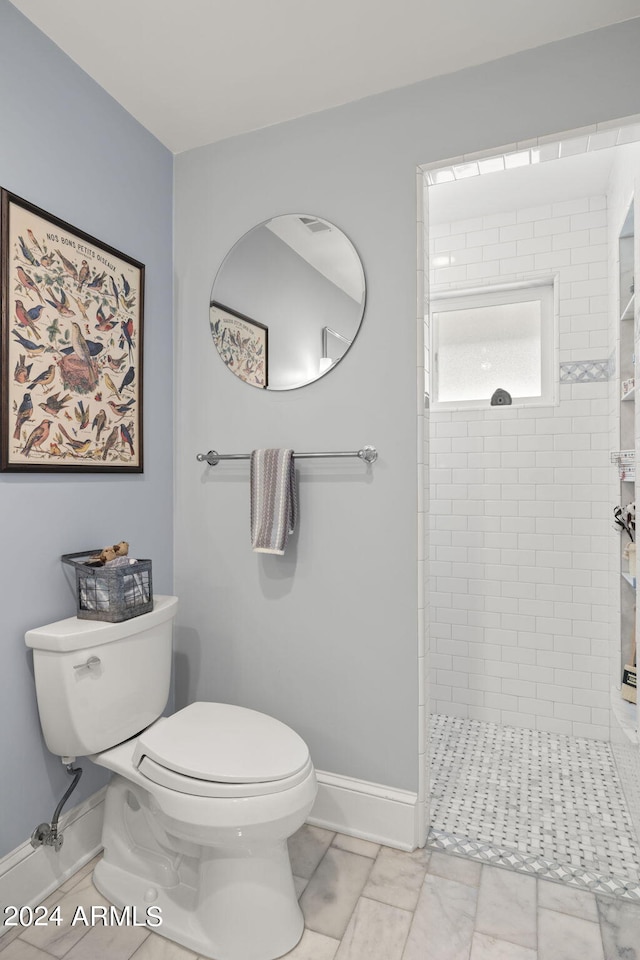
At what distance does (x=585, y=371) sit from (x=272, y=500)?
160 centimetres

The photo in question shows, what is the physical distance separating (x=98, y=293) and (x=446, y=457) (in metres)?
1.73

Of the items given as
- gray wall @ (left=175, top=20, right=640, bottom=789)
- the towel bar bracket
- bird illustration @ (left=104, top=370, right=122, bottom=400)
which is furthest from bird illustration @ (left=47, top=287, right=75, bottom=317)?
the towel bar bracket

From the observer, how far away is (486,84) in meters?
1.64

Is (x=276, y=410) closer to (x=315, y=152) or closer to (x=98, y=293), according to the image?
(x=98, y=293)

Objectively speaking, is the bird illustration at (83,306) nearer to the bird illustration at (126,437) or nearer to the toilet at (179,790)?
the bird illustration at (126,437)

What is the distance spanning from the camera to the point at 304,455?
6.02ft

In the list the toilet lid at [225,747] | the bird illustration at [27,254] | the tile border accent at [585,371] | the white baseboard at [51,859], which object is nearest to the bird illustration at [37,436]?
the bird illustration at [27,254]

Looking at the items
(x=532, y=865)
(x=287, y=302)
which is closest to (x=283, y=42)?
(x=287, y=302)

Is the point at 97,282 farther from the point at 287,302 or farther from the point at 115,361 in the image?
the point at 287,302

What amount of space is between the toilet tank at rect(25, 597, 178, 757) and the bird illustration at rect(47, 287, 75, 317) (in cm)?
89

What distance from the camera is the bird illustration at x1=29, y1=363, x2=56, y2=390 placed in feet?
4.97

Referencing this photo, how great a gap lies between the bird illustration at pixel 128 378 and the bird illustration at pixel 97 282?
0.28m

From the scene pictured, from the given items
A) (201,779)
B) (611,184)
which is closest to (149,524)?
(201,779)

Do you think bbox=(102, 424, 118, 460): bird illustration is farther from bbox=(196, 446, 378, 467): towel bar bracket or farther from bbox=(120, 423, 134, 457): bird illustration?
bbox=(196, 446, 378, 467): towel bar bracket
